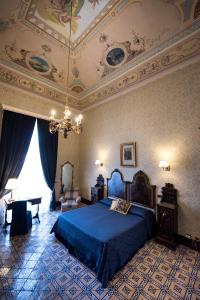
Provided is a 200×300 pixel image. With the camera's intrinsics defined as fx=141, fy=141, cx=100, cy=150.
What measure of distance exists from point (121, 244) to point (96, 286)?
0.71 m

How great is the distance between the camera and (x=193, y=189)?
10.5 feet

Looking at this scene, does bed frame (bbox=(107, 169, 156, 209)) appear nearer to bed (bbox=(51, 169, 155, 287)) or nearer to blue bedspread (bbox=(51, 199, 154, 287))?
bed (bbox=(51, 169, 155, 287))

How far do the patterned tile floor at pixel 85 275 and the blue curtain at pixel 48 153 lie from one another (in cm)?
222

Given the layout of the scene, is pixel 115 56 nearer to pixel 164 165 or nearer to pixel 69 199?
pixel 164 165

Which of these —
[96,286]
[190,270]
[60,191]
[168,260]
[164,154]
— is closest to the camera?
[96,286]

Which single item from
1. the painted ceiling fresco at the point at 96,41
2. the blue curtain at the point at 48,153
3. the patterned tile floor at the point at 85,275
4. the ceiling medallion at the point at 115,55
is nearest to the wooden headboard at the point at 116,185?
the patterned tile floor at the point at 85,275

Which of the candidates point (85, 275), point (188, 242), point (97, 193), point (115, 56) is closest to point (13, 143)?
point (97, 193)

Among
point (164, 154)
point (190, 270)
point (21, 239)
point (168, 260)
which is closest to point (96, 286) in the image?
point (168, 260)

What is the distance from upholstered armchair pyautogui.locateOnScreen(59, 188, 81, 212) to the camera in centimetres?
475

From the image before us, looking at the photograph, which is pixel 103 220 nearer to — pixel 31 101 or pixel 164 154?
pixel 164 154

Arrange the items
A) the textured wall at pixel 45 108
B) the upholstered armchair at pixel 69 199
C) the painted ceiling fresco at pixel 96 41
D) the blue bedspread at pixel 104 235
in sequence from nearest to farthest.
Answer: the blue bedspread at pixel 104 235 < the painted ceiling fresco at pixel 96 41 < the textured wall at pixel 45 108 < the upholstered armchair at pixel 69 199

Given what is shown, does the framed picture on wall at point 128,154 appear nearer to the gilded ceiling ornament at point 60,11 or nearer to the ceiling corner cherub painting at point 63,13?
the ceiling corner cherub painting at point 63,13

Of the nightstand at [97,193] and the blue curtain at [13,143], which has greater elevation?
the blue curtain at [13,143]

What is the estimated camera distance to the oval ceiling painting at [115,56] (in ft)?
13.1
